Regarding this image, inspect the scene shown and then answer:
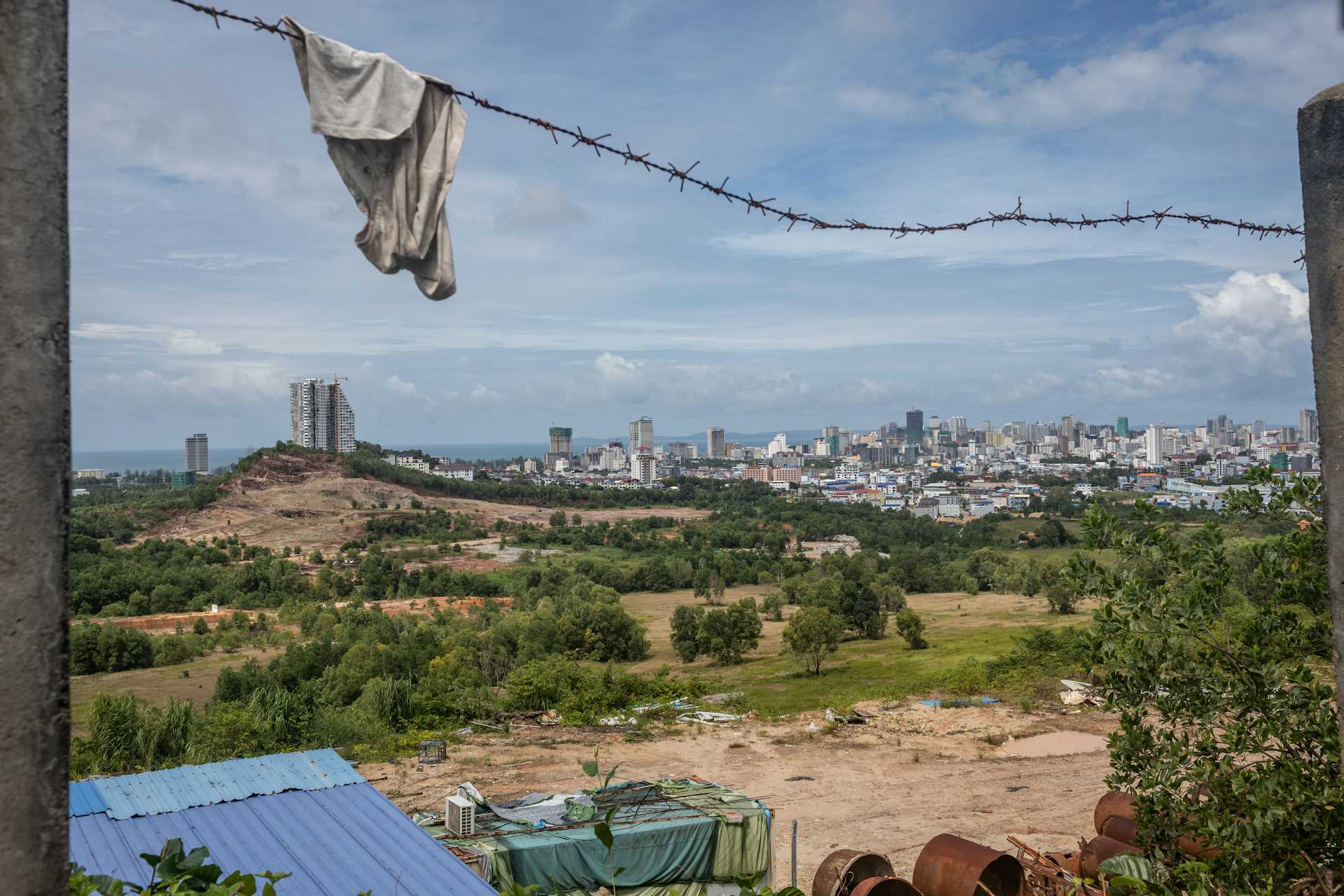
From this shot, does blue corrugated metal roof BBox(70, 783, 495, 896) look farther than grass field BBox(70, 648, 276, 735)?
No

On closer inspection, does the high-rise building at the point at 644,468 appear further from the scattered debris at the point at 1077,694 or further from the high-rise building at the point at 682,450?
the scattered debris at the point at 1077,694

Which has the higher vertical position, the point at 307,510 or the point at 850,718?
the point at 307,510

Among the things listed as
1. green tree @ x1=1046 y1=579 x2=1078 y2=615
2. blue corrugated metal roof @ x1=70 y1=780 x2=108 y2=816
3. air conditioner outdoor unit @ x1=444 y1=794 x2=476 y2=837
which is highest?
blue corrugated metal roof @ x1=70 y1=780 x2=108 y2=816

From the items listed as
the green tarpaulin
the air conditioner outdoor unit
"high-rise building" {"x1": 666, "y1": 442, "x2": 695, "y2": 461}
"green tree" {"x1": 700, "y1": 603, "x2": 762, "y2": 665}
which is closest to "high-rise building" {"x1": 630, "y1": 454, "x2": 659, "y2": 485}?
"high-rise building" {"x1": 666, "y1": 442, "x2": 695, "y2": 461}

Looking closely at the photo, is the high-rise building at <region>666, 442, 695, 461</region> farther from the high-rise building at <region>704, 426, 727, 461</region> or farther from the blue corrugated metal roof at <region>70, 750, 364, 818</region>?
the blue corrugated metal roof at <region>70, 750, 364, 818</region>

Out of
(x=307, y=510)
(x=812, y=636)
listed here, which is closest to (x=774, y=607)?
(x=812, y=636)

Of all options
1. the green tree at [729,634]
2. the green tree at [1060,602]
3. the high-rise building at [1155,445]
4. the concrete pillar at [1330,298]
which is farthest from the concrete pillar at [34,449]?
the high-rise building at [1155,445]

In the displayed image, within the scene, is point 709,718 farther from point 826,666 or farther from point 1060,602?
point 1060,602
